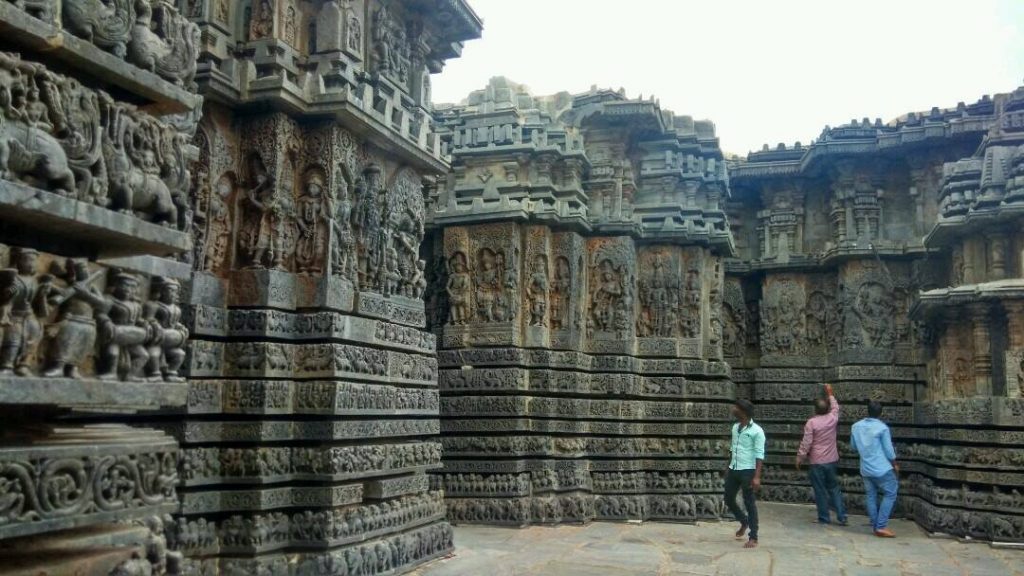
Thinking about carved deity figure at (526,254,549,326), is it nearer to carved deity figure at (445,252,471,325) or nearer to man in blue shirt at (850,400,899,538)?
carved deity figure at (445,252,471,325)

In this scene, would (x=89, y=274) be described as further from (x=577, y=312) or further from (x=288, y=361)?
(x=577, y=312)

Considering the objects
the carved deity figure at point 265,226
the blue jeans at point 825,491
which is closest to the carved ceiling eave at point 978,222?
the blue jeans at point 825,491

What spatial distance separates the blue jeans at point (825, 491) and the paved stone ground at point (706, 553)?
43cm

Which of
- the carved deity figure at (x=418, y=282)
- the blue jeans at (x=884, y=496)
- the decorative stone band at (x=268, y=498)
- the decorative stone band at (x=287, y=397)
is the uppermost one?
the carved deity figure at (x=418, y=282)

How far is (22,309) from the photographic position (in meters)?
3.50

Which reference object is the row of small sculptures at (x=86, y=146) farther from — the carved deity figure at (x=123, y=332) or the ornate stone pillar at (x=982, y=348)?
the ornate stone pillar at (x=982, y=348)

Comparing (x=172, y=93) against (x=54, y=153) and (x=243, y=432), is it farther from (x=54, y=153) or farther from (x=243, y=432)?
(x=243, y=432)

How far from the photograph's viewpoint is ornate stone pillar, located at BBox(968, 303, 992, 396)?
38.3 feet

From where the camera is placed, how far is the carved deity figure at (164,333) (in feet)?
13.5

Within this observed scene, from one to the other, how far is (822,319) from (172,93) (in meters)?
15.5

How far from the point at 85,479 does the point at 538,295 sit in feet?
31.4

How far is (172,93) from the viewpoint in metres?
4.26

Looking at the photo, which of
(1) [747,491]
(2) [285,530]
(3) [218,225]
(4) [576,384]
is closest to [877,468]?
(1) [747,491]

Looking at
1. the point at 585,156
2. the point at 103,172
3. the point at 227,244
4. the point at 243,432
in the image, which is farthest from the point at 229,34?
the point at 585,156
